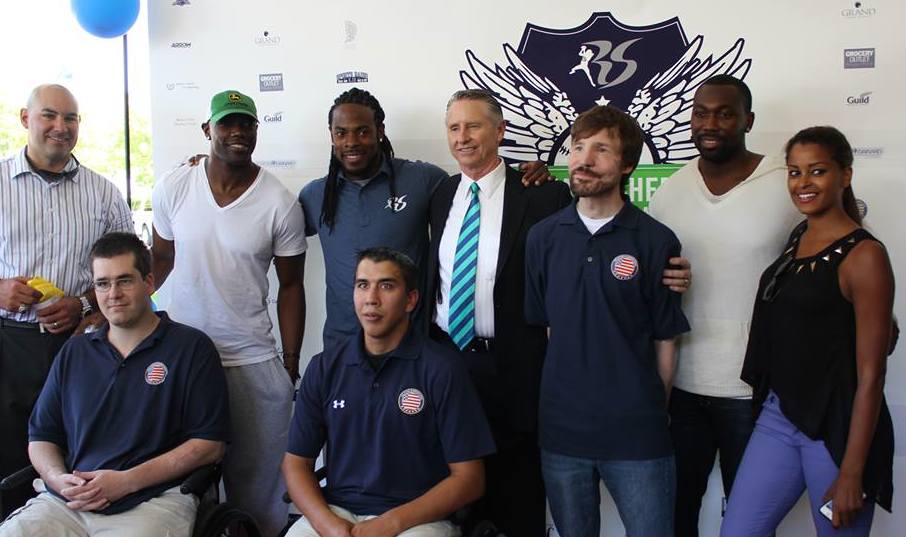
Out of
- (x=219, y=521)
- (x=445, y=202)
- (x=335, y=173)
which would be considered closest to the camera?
(x=219, y=521)

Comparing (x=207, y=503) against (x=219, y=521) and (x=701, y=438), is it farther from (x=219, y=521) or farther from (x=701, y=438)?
(x=701, y=438)

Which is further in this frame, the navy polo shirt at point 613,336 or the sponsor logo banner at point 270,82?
the sponsor logo banner at point 270,82

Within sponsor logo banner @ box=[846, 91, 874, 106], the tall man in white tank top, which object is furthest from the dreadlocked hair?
sponsor logo banner @ box=[846, 91, 874, 106]

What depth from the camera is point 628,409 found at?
2059mm

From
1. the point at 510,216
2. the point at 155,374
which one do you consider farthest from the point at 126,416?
the point at 510,216

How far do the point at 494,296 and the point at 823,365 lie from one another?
965 millimetres

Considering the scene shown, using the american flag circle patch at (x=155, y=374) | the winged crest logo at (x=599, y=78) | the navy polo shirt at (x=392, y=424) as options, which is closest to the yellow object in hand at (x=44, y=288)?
the american flag circle patch at (x=155, y=374)

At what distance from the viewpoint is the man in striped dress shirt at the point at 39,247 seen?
2.74 m

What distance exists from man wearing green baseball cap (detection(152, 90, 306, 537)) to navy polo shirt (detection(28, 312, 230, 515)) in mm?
320

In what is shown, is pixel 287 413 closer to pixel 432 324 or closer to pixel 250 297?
pixel 250 297

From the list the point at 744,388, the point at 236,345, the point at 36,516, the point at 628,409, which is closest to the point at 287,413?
the point at 236,345

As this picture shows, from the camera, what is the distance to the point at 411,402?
2.12 metres

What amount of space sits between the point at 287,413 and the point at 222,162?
972 millimetres

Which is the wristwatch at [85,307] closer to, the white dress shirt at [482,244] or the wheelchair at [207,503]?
the wheelchair at [207,503]
